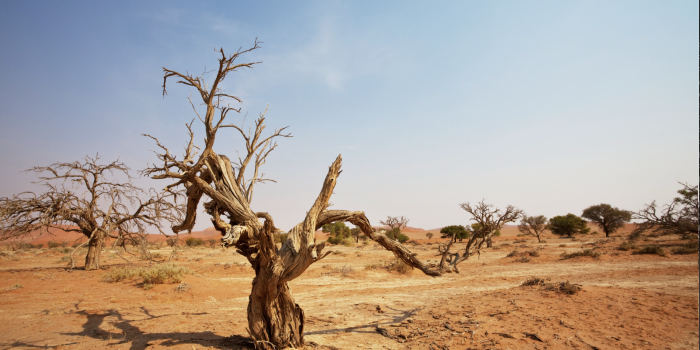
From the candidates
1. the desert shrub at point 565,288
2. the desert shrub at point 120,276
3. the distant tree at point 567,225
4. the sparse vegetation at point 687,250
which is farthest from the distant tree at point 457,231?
the desert shrub at point 120,276

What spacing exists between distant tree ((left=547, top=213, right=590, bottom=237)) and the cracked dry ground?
3309 centimetres

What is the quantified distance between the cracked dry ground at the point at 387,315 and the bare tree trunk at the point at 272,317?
648mm

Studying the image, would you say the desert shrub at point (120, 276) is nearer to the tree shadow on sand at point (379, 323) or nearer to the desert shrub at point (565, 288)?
the tree shadow on sand at point (379, 323)

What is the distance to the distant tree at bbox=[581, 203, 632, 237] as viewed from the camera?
39.7 metres

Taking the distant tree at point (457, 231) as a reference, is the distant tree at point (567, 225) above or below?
above

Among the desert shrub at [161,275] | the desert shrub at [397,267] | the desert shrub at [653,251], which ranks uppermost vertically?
the desert shrub at [653,251]

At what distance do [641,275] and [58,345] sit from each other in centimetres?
1819

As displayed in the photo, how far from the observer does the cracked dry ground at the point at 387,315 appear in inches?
221

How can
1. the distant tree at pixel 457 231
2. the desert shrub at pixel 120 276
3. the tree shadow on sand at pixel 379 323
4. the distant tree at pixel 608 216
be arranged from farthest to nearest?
the distant tree at pixel 457 231 → the distant tree at pixel 608 216 → the desert shrub at pixel 120 276 → the tree shadow on sand at pixel 379 323

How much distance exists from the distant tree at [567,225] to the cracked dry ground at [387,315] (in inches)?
1303

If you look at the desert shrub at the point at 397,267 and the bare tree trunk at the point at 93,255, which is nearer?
the bare tree trunk at the point at 93,255

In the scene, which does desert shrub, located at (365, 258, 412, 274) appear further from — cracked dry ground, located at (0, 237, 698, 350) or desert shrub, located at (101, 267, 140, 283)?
desert shrub, located at (101, 267, 140, 283)

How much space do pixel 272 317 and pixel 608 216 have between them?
50.5 meters

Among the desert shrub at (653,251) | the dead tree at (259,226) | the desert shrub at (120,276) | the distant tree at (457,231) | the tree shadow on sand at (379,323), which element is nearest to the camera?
the dead tree at (259,226)
